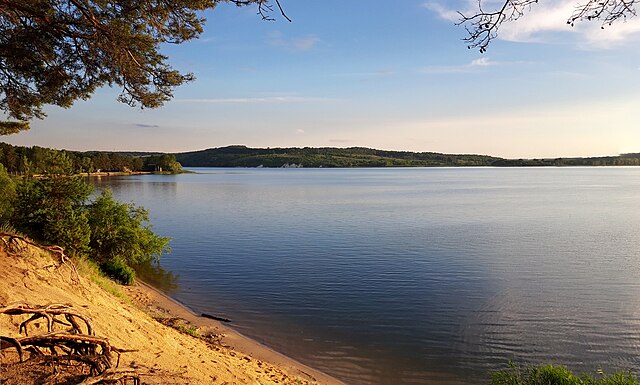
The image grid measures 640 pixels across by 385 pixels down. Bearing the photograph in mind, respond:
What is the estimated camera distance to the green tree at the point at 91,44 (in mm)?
9500

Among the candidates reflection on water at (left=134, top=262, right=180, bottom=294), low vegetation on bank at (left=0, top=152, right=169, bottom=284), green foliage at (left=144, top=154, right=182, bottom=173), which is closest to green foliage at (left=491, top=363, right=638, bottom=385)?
reflection on water at (left=134, top=262, right=180, bottom=294)

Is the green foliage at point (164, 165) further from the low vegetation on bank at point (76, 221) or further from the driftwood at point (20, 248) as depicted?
the driftwood at point (20, 248)

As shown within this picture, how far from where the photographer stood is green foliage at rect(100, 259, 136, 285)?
59.9 feet

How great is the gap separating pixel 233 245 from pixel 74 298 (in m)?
19.0

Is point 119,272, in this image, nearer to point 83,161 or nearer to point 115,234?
point 115,234

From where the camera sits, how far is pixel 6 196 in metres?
24.7

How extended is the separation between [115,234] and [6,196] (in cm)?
852

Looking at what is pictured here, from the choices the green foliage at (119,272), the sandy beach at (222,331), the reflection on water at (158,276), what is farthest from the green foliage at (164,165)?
the sandy beach at (222,331)

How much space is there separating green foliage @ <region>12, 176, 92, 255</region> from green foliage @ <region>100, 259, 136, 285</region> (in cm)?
104

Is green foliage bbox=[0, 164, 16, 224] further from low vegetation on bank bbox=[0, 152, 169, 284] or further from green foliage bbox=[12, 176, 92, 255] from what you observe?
green foliage bbox=[12, 176, 92, 255]

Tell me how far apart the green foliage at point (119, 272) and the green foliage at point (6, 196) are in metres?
3.87

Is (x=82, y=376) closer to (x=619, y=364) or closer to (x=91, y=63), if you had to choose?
(x=91, y=63)

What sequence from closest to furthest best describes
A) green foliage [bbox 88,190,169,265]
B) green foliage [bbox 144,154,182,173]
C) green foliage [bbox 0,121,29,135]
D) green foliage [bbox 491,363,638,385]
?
1. green foliage [bbox 491,363,638,385]
2. green foliage [bbox 0,121,29,135]
3. green foliage [bbox 88,190,169,265]
4. green foliage [bbox 144,154,182,173]

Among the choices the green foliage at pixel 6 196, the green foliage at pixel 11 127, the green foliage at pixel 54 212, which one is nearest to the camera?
the green foliage at pixel 11 127
